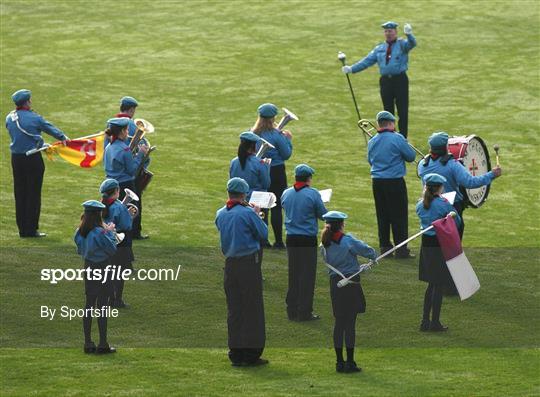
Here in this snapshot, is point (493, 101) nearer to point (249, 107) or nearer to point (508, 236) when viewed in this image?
point (249, 107)

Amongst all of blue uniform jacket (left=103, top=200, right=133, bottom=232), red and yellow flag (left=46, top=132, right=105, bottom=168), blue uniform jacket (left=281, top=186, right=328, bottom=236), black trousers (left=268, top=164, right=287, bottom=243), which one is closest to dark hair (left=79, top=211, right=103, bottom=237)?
blue uniform jacket (left=103, top=200, right=133, bottom=232)

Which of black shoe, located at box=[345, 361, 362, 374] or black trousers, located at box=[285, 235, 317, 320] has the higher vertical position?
black trousers, located at box=[285, 235, 317, 320]

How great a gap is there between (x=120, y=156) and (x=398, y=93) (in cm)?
772

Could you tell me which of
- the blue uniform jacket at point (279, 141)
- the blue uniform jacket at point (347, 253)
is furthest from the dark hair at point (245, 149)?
the blue uniform jacket at point (347, 253)

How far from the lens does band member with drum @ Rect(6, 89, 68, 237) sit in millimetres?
20953

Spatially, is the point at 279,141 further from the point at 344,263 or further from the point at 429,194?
the point at 344,263

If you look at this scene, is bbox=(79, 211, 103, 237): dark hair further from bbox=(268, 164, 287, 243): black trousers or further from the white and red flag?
bbox=(268, 164, 287, 243): black trousers

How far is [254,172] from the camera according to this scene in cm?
1775

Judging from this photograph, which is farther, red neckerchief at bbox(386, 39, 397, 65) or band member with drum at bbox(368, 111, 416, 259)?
red neckerchief at bbox(386, 39, 397, 65)

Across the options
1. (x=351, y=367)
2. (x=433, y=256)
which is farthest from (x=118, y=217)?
(x=433, y=256)

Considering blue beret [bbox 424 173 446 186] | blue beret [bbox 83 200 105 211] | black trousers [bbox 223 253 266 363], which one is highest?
blue beret [bbox 424 173 446 186]

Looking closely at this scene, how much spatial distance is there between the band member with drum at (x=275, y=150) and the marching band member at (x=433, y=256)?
3195 mm

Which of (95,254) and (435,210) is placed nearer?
(95,254)

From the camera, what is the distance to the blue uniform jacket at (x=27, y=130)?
68.7ft
